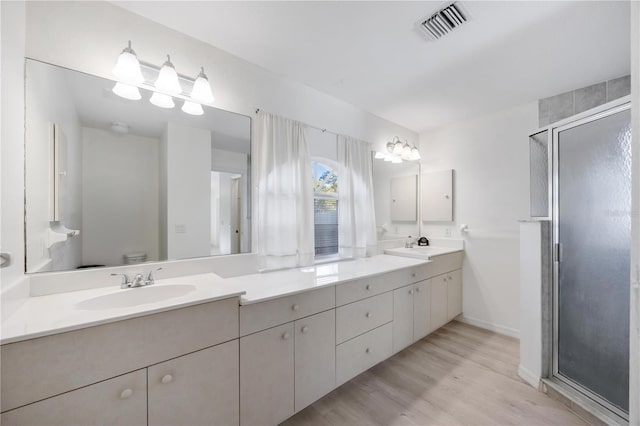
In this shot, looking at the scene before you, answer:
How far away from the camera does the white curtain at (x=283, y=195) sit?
1.99m

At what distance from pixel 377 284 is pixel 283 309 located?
2.87ft

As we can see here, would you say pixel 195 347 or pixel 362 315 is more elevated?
pixel 195 347

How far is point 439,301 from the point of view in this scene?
273cm

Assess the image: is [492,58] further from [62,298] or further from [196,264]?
[62,298]

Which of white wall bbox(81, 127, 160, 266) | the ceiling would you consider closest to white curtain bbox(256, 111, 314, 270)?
the ceiling

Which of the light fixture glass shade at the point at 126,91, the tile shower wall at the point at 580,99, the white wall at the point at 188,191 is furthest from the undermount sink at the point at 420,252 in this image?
the light fixture glass shade at the point at 126,91

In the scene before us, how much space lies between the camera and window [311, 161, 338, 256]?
2.41 meters

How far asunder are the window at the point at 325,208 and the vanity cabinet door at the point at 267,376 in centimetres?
106

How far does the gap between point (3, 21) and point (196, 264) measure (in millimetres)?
1383

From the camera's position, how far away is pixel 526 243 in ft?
6.73

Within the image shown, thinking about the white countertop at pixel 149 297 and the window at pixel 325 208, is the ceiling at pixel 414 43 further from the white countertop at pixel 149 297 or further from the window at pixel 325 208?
A: the white countertop at pixel 149 297

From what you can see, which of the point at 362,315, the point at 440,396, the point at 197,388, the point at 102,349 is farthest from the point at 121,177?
the point at 440,396

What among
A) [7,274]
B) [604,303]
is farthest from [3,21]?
[604,303]

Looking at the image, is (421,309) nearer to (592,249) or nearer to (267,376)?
(592,249)
